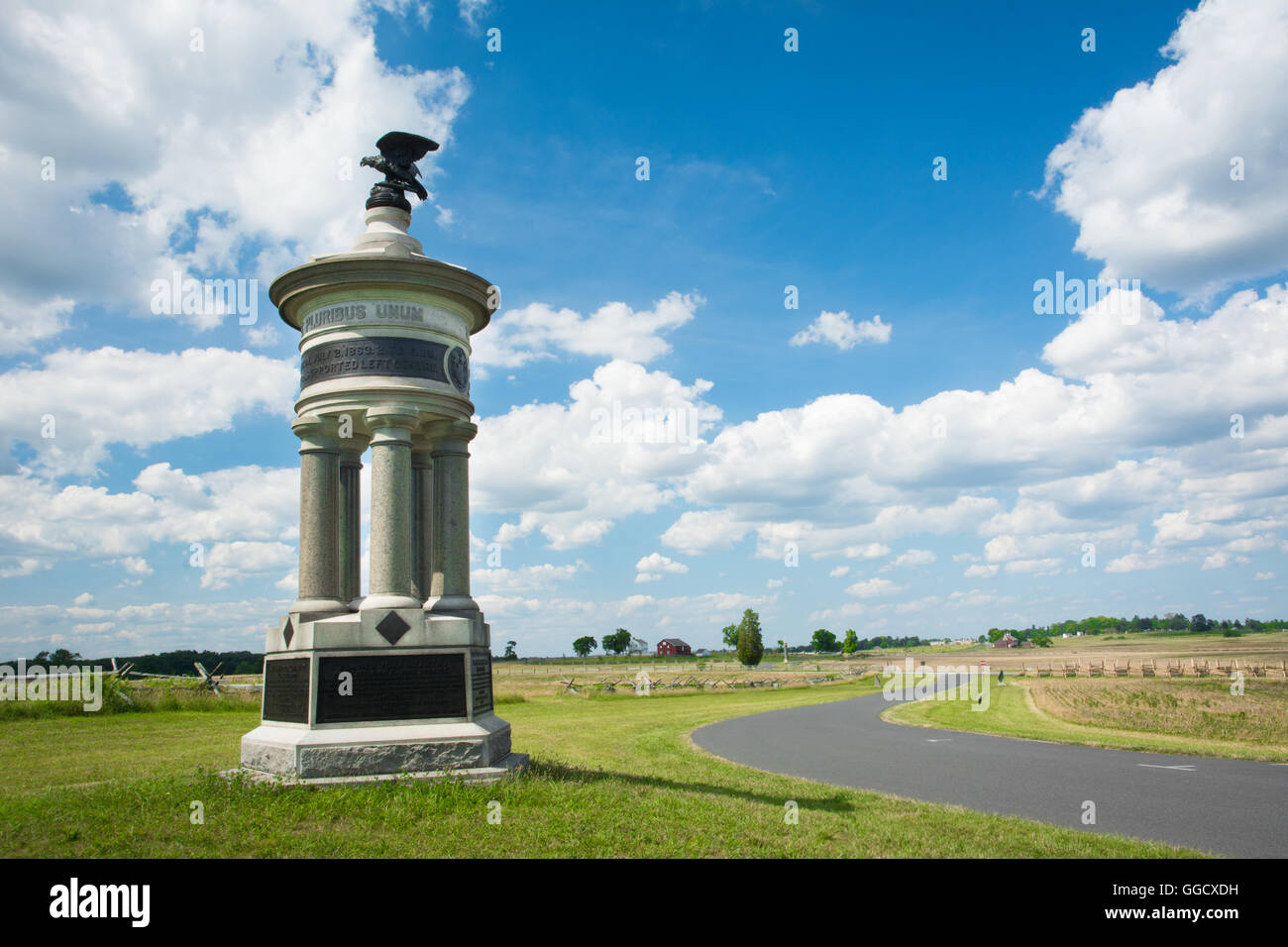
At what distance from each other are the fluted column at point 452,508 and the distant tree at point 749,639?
72638 mm

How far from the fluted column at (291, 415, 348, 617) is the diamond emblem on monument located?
1011mm

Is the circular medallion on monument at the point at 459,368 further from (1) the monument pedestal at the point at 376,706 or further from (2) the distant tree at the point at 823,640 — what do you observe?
(2) the distant tree at the point at 823,640

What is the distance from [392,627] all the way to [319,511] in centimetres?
196

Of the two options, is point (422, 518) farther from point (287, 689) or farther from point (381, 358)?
point (287, 689)

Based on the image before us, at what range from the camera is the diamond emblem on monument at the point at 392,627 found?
365 inches

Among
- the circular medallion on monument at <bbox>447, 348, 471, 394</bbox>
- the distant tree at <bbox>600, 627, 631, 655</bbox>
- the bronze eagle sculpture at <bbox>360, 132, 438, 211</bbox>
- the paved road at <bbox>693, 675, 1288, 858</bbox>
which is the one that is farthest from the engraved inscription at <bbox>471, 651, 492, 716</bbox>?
the distant tree at <bbox>600, 627, 631, 655</bbox>

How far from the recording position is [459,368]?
10.7m

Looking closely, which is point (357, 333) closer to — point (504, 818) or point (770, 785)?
point (504, 818)

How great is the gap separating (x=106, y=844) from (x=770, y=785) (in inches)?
295

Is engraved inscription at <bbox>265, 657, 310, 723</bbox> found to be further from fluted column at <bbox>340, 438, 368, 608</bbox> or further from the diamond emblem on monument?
fluted column at <bbox>340, 438, 368, 608</bbox>

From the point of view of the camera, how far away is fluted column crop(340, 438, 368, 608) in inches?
444

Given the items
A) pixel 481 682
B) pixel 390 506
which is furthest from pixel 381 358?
pixel 481 682

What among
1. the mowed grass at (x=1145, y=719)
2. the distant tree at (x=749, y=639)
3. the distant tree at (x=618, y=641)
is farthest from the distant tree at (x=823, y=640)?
the mowed grass at (x=1145, y=719)
